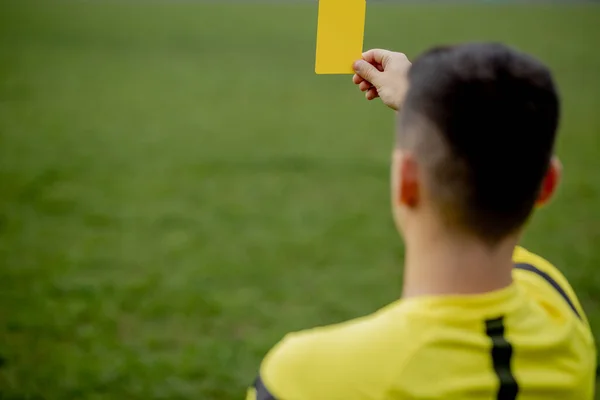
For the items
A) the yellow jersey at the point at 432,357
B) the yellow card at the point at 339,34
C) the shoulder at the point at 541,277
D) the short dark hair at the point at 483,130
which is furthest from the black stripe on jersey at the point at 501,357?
the yellow card at the point at 339,34

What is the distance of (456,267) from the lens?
1.11 metres

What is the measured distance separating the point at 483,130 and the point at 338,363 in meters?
0.42

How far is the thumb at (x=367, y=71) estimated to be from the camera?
176 centimetres

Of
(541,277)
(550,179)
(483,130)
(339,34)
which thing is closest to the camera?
(483,130)

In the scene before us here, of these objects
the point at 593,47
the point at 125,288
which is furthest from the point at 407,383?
the point at 593,47

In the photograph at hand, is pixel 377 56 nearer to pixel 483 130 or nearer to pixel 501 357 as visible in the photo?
pixel 483 130

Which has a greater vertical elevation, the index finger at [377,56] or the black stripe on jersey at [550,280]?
the index finger at [377,56]

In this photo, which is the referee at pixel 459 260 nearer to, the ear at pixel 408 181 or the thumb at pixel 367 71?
the ear at pixel 408 181

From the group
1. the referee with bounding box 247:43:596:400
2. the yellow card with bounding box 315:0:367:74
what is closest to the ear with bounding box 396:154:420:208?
the referee with bounding box 247:43:596:400

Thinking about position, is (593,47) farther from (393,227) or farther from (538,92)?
(538,92)

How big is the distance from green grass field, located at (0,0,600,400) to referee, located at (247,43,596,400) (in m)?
2.58

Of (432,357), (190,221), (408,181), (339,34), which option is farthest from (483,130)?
(190,221)

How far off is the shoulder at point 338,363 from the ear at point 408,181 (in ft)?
0.62

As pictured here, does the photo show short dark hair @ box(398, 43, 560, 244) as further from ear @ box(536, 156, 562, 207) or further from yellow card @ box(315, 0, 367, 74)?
yellow card @ box(315, 0, 367, 74)
